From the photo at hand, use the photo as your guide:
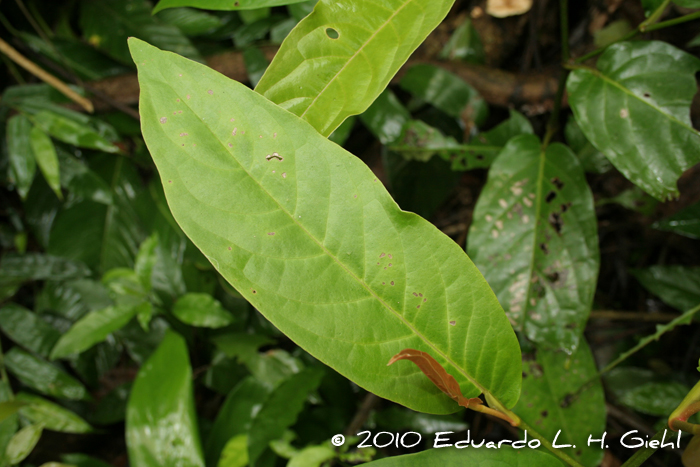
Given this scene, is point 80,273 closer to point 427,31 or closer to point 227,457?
point 227,457

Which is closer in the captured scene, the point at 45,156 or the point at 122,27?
the point at 45,156

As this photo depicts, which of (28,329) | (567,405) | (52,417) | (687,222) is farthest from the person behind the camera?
(28,329)

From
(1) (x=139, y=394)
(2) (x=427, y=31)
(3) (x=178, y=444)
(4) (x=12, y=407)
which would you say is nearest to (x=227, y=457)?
(3) (x=178, y=444)

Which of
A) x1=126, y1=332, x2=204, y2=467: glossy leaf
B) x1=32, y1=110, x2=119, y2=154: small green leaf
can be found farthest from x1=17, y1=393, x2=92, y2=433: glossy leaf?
x1=32, y1=110, x2=119, y2=154: small green leaf

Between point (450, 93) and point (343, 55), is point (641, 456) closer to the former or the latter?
point (343, 55)

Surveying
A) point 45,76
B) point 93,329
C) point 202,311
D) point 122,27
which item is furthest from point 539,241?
point 122,27

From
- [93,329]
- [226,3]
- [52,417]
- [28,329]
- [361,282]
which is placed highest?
[226,3]

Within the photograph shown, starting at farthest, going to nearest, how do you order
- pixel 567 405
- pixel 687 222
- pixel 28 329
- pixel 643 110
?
1. pixel 28 329
2. pixel 687 222
3. pixel 567 405
4. pixel 643 110
